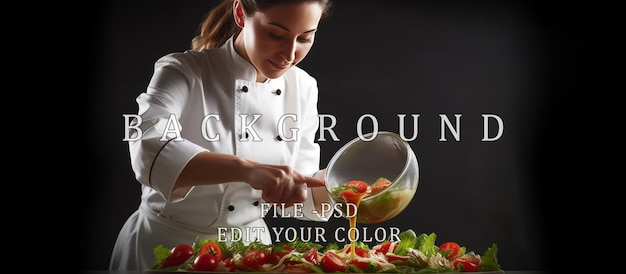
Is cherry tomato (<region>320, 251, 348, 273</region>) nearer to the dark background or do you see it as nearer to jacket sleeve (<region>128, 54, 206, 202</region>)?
the dark background

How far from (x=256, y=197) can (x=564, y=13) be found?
855mm

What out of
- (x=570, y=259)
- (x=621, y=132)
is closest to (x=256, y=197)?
(x=570, y=259)

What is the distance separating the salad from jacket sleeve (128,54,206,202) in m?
0.13

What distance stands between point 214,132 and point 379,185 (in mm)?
370

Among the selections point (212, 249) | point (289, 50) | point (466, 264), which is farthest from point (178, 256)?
point (466, 264)

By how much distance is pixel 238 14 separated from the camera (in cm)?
195

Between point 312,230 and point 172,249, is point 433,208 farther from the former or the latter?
point 172,249

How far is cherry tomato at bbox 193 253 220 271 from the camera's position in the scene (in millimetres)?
1779

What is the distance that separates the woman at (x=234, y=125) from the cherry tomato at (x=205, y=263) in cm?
13

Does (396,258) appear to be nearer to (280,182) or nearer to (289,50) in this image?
(280,182)

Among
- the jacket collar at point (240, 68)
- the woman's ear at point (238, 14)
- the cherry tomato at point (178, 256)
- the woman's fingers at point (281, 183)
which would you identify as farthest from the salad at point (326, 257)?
the woman's ear at point (238, 14)

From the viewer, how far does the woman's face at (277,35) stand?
6.22 ft

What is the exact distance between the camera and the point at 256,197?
1931mm

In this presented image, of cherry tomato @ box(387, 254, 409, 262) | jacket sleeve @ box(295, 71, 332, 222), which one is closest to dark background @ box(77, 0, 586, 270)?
jacket sleeve @ box(295, 71, 332, 222)
